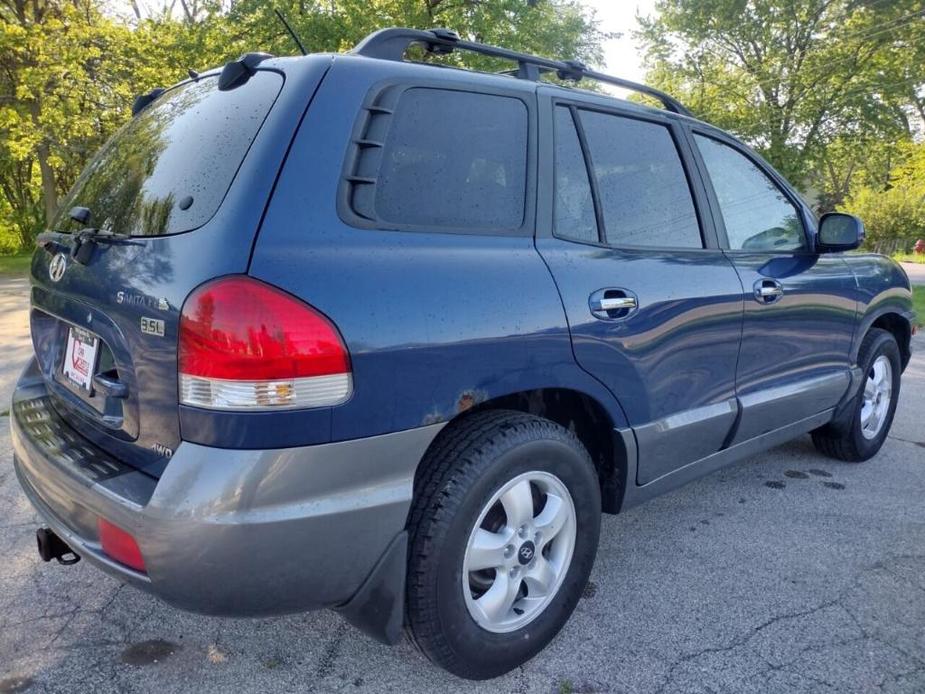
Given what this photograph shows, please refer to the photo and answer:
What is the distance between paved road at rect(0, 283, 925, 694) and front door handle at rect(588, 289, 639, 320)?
1105 mm

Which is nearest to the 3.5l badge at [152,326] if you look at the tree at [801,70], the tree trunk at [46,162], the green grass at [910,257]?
the tree trunk at [46,162]

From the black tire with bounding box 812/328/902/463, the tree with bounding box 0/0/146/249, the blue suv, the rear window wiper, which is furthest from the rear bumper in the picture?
the tree with bounding box 0/0/146/249

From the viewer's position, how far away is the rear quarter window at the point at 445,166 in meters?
1.87

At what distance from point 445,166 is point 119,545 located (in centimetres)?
135

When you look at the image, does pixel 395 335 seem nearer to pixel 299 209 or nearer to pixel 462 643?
pixel 299 209

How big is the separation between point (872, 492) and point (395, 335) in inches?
126

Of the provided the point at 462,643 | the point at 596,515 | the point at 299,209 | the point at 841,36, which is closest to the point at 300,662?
the point at 462,643

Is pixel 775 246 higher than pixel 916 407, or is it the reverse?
pixel 775 246

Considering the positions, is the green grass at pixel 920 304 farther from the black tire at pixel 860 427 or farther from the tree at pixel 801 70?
the black tire at pixel 860 427

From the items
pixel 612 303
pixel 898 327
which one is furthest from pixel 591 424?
pixel 898 327

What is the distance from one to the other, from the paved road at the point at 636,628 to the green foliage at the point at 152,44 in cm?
1175

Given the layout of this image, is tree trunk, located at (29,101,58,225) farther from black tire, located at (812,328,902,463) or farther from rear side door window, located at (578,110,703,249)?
black tire, located at (812,328,902,463)

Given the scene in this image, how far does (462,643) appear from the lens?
1.99m

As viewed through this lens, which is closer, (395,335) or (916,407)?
(395,335)
